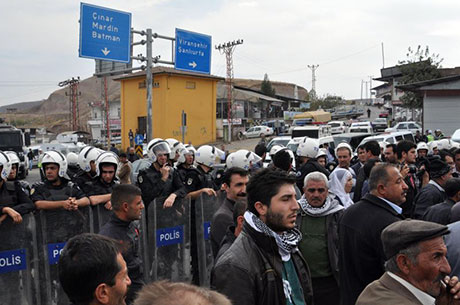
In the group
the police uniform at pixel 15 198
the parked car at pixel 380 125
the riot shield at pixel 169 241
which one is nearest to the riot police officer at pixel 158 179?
the riot shield at pixel 169 241

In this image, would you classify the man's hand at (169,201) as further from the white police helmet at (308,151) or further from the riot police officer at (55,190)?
the white police helmet at (308,151)

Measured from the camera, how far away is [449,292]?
2717 millimetres

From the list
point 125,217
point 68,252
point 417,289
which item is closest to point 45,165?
point 125,217

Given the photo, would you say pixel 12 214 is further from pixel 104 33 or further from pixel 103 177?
pixel 104 33

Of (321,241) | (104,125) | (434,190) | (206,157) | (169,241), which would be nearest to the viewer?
(321,241)

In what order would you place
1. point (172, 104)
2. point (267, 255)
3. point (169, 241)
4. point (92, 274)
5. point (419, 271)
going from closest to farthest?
point (92, 274), point (419, 271), point (267, 255), point (169, 241), point (172, 104)

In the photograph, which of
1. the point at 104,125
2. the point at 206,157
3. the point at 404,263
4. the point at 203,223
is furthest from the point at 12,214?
the point at 104,125

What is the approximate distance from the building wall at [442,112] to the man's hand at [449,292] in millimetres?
33978

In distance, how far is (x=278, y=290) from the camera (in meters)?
2.82

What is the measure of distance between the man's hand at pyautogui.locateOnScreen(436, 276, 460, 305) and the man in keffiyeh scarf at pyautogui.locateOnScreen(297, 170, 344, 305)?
171 centimetres

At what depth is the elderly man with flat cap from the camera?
8.73 ft

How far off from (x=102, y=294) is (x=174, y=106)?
123ft

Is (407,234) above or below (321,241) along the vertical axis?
above

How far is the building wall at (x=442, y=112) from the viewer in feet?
109
